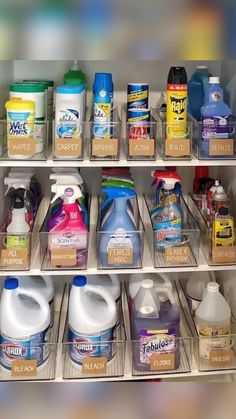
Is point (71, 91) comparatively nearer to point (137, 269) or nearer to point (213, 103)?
point (213, 103)

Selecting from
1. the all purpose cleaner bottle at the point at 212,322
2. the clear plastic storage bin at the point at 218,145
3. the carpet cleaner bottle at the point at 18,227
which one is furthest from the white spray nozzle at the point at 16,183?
the all purpose cleaner bottle at the point at 212,322

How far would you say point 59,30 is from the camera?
1404 mm

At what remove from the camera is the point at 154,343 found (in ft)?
6.12

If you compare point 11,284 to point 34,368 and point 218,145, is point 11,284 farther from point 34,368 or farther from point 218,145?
point 218,145

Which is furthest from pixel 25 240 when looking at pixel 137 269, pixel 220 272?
pixel 220 272

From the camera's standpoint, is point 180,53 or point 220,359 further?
point 220,359

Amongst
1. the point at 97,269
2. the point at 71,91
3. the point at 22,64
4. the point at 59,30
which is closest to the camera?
the point at 59,30

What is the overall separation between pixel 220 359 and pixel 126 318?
46cm

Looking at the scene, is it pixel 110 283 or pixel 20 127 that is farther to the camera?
pixel 110 283

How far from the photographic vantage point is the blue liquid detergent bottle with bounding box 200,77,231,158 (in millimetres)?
1766

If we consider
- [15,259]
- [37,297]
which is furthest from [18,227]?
[37,297]

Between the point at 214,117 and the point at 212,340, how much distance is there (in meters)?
0.73

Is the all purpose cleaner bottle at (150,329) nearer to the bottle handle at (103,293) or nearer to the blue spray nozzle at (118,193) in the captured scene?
the bottle handle at (103,293)

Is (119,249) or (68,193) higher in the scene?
(68,193)
